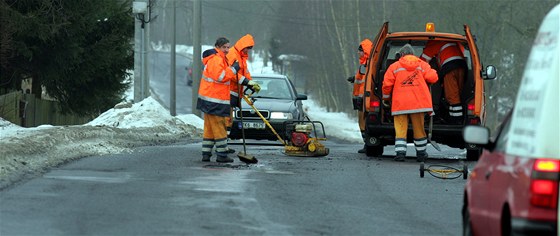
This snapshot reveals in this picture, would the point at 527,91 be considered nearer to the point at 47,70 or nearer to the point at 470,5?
the point at 47,70

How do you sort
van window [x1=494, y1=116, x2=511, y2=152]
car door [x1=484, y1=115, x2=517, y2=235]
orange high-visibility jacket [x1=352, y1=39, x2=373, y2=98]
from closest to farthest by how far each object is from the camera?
1. car door [x1=484, y1=115, x2=517, y2=235]
2. van window [x1=494, y1=116, x2=511, y2=152]
3. orange high-visibility jacket [x1=352, y1=39, x2=373, y2=98]

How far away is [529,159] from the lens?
22.8ft

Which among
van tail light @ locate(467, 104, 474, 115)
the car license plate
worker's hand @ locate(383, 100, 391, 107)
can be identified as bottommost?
the car license plate

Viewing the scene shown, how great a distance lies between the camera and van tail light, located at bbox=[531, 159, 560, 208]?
675 cm

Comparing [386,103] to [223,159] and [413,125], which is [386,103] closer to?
[413,125]

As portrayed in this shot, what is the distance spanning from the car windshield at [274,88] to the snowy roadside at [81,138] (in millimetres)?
2057

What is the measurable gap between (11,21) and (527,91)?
22511 mm

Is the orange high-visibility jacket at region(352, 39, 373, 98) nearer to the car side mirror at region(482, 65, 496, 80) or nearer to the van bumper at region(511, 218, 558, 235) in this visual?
the car side mirror at region(482, 65, 496, 80)

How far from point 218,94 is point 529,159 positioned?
10484 millimetres

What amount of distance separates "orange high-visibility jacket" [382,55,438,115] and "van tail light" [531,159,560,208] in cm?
1193

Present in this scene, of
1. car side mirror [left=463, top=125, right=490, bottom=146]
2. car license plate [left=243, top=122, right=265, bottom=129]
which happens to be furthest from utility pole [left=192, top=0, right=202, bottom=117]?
car side mirror [left=463, top=125, right=490, bottom=146]

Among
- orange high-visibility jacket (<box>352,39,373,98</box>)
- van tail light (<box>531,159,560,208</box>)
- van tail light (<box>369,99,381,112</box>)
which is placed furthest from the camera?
orange high-visibility jacket (<box>352,39,373,98</box>)

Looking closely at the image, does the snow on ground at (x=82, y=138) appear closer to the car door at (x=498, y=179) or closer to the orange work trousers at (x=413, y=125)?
the orange work trousers at (x=413, y=125)

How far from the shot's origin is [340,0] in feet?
301
